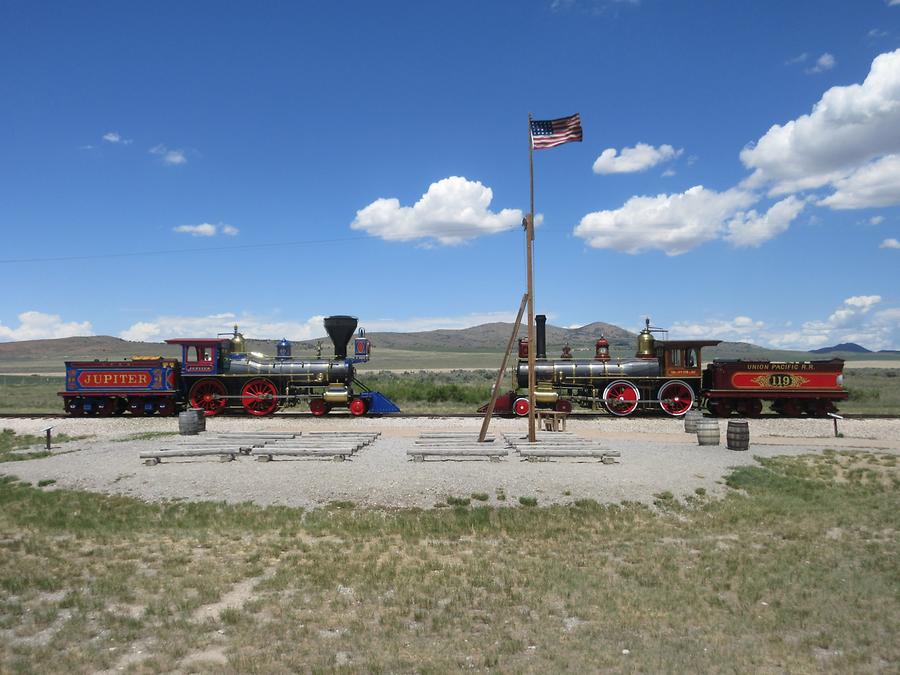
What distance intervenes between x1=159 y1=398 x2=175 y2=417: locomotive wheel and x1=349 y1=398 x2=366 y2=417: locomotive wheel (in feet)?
23.7

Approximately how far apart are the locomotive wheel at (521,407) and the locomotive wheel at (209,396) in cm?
1139

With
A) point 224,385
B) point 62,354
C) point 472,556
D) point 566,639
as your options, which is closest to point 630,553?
point 472,556

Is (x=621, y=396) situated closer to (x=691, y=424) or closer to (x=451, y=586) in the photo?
(x=691, y=424)

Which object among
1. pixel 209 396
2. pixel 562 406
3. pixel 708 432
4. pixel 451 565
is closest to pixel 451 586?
pixel 451 565

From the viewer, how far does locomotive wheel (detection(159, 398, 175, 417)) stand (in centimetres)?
2598

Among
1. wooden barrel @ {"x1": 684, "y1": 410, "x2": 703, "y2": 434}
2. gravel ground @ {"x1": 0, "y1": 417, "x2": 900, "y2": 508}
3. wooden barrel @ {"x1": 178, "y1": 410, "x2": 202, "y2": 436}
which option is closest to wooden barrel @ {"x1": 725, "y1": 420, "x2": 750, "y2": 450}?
gravel ground @ {"x1": 0, "y1": 417, "x2": 900, "y2": 508}

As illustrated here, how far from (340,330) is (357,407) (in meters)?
3.37

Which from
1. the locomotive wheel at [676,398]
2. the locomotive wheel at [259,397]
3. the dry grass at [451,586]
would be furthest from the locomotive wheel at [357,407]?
the dry grass at [451,586]

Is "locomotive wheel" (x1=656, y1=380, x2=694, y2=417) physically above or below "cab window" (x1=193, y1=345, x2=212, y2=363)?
below

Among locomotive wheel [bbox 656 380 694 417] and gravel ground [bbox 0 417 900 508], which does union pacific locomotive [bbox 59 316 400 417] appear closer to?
gravel ground [bbox 0 417 900 508]

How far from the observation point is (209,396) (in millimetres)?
25719

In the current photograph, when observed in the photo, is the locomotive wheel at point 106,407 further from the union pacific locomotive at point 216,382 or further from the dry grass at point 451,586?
the dry grass at point 451,586

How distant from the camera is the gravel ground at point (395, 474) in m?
11.8

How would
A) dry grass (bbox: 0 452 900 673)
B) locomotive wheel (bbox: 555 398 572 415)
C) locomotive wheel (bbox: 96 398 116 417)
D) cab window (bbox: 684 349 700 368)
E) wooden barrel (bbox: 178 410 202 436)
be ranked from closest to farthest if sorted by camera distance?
dry grass (bbox: 0 452 900 673) < wooden barrel (bbox: 178 410 202 436) < locomotive wheel (bbox: 555 398 572 415) < cab window (bbox: 684 349 700 368) < locomotive wheel (bbox: 96 398 116 417)
